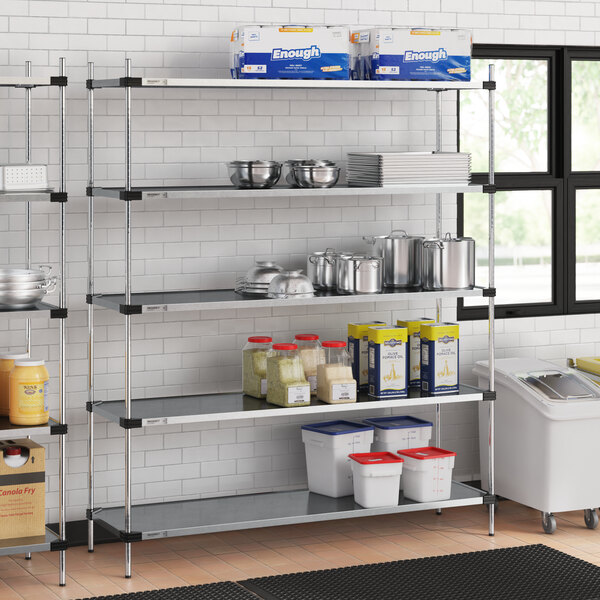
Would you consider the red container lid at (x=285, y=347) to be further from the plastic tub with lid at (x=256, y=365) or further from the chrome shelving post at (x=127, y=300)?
the chrome shelving post at (x=127, y=300)

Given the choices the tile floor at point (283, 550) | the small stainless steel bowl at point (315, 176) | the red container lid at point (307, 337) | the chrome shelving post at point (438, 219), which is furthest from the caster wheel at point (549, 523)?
the small stainless steel bowl at point (315, 176)

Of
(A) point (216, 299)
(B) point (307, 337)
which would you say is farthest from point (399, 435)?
(A) point (216, 299)

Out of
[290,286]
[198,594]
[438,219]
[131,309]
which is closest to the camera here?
[198,594]

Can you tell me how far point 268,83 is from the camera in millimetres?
5043

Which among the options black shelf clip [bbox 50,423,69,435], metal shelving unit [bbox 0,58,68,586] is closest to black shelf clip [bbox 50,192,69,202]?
metal shelving unit [bbox 0,58,68,586]

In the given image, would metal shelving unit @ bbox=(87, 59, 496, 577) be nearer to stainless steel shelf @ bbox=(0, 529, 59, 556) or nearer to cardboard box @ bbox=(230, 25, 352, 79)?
cardboard box @ bbox=(230, 25, 352, 79)

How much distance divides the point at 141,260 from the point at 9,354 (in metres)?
0.80

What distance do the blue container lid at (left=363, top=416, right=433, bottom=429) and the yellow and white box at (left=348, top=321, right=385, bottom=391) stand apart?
0.75 feet

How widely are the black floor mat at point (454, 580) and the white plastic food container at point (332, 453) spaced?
22.5 inches

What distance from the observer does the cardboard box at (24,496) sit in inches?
189

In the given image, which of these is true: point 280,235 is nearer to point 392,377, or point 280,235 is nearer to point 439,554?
point 392,377

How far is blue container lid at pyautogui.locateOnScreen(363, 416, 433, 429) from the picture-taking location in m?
5.68

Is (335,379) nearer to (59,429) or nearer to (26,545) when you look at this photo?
(59,429)

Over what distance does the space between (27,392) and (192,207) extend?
1.28 meters
